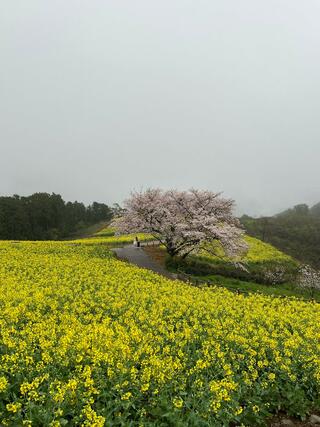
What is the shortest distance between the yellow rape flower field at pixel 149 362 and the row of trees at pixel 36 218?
75.2 metres

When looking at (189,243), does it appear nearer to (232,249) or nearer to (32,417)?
(232,249)

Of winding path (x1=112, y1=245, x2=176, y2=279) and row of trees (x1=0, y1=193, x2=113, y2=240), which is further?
row of trees (x1=0, y1=193, x2=113, y2=240)

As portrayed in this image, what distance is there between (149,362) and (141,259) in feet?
103

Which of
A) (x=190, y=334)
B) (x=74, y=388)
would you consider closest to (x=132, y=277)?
(x=190, y=334)

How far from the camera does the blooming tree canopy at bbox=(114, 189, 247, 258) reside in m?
35.6

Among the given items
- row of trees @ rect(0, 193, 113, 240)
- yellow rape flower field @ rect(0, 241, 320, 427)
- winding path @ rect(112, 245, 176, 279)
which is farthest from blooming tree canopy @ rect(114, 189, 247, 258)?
row of trees @ rect(0, 193, 113, 240)

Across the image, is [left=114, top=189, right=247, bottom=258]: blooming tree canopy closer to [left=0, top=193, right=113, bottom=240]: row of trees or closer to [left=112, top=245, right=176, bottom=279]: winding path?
[left=112, top=245, right=176, bottom=279]: winding path

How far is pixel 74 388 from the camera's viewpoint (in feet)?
23.0

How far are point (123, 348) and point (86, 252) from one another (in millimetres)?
25363

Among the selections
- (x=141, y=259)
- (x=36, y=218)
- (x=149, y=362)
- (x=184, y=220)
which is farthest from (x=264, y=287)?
(x=36, y=218)

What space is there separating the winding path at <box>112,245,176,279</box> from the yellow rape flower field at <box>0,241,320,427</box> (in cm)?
1660

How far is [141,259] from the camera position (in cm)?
4025

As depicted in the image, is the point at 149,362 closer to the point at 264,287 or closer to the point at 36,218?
the point at 264,287

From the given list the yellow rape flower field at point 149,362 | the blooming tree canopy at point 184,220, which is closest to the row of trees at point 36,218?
the blooming tree canopy at point 184,220
